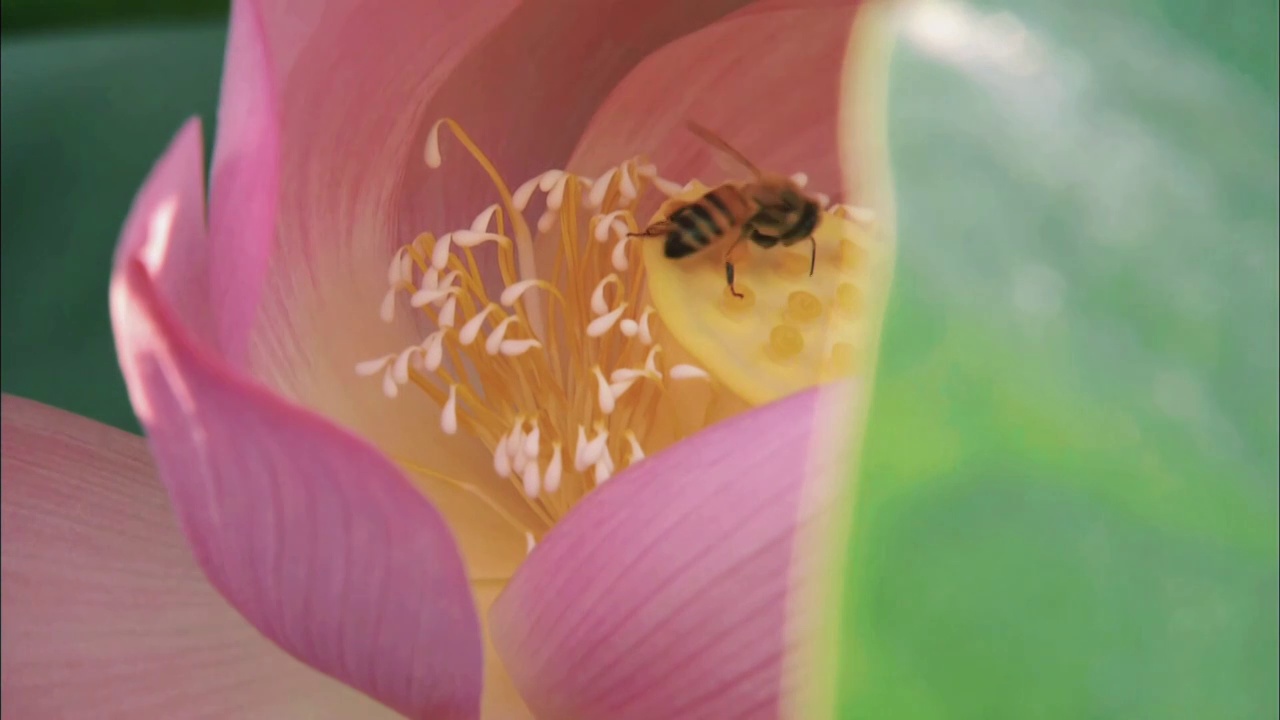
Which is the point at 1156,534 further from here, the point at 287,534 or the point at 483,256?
the point at 483,256

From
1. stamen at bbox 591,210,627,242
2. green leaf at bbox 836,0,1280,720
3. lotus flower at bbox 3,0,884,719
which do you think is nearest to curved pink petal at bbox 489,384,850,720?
lotus flower at bbox 3,0,884,719

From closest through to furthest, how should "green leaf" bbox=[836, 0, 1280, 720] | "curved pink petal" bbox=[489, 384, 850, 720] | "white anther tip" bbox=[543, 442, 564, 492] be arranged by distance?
"green leaf" bbox=[836, 0, 1280, 720], "curved pink petal" bbox=[489, 384, 850, 720], "white anther tip" bbox=[543, 442, 564, 492]

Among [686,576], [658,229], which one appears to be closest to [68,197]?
[658,229]

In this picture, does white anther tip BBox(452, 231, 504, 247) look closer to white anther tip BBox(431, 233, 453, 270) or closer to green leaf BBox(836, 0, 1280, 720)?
white anther tip BBox(431, 233, 453, 270)

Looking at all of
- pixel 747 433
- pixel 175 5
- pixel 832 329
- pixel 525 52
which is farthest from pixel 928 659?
pixel 175 5

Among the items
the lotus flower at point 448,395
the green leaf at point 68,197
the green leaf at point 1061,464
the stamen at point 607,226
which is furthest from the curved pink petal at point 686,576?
the green leaf at point 68,197

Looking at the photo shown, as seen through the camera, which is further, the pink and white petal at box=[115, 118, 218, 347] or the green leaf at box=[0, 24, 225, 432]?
the green leaf at box=[0, 24, 225, 432]

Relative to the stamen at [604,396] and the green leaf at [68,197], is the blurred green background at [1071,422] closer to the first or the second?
the stamen at [604,396]
